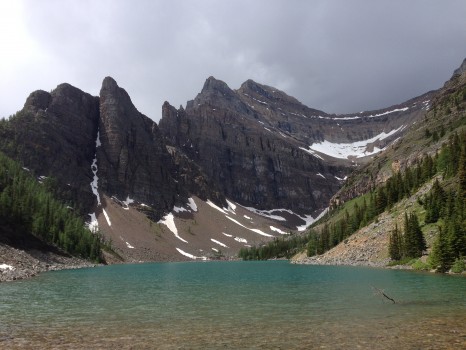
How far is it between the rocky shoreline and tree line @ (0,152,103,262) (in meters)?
8.54

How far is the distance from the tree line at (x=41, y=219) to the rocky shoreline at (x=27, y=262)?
854 cm

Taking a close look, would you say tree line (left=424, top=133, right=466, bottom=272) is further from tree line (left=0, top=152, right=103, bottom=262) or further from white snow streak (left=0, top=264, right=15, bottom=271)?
tree line (left=0, top=152, right=103, bottom=262)

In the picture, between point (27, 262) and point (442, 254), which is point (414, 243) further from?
point (27, 262)

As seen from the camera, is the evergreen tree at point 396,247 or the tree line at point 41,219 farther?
the tree line at point 41,219

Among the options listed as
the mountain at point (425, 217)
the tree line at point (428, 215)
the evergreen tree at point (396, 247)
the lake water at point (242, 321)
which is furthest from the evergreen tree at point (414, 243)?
the lake water at point (242, 321)

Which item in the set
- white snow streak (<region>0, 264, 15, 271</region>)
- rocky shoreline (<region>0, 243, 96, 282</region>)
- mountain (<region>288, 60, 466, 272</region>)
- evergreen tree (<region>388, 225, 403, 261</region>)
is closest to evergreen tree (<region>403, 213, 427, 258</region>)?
mountain (<region>288, 60, 466, 272</region>)

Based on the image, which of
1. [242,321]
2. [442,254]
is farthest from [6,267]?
[442,254]

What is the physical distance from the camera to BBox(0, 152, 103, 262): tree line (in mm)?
107375

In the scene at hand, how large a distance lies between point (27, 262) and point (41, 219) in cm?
4364

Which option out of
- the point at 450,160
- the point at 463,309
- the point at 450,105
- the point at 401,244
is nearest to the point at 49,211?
the point at 401,244

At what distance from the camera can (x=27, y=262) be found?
78.7m

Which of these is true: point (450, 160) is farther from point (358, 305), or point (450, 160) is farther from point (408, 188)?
point (358, 305)

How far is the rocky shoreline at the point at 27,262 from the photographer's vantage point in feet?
196

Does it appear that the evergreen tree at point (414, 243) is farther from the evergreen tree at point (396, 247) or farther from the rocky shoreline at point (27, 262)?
the rocky shoreline at point (27, 262)
